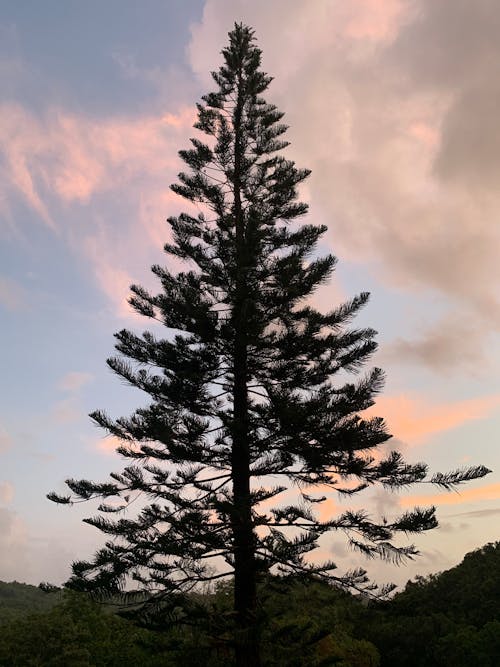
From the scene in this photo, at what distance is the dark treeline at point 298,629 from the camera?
35.1 feet

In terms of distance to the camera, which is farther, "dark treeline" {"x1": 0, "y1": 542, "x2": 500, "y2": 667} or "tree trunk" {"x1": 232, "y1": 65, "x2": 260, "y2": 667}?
"dark treeline" {"x1": 0, "y1": 542, "x2": 500, "y2": 667}

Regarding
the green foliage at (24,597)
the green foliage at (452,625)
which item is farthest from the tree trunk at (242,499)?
the green foliage at (24,597)

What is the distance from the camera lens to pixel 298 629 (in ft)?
35.8

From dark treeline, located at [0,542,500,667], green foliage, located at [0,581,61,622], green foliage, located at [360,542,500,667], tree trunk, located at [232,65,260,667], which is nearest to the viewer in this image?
tree trunk, located at [232,65,260,667]

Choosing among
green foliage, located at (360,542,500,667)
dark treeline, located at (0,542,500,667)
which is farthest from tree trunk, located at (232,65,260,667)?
green foliage, located at (360,542,500,667)

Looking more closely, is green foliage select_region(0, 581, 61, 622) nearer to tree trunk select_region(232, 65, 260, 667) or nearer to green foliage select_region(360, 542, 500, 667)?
green foliage select_region(360, 542, 500, 667)

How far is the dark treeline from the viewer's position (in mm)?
10688

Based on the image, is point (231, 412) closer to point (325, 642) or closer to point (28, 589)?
point (325, 642)

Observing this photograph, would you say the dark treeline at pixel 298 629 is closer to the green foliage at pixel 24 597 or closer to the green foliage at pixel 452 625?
the green foliage at pixel 452 625

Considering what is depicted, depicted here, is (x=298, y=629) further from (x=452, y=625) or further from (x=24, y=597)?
(x=24, y=597)

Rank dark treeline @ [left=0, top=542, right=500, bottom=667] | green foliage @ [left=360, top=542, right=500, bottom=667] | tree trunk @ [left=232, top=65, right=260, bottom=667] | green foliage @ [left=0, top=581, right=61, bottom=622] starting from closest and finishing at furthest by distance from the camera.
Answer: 1. tree trunk @ [left=232, top=65, right=260, bottom=667]
2. dark treeline @ [left=0, top=542, right=500, bottom=667]
3. green foliage @ [left=360, top=542, right=500, bottom=667]
4. green foliage @ [left=0, top=581, right=61, bottom=622]

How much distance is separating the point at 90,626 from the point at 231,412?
303 inches

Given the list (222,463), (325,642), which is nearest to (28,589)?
(325,642)

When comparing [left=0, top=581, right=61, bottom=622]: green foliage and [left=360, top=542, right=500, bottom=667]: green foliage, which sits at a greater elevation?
[left=0, top=581, right=61, bottom=622]: green foliage
